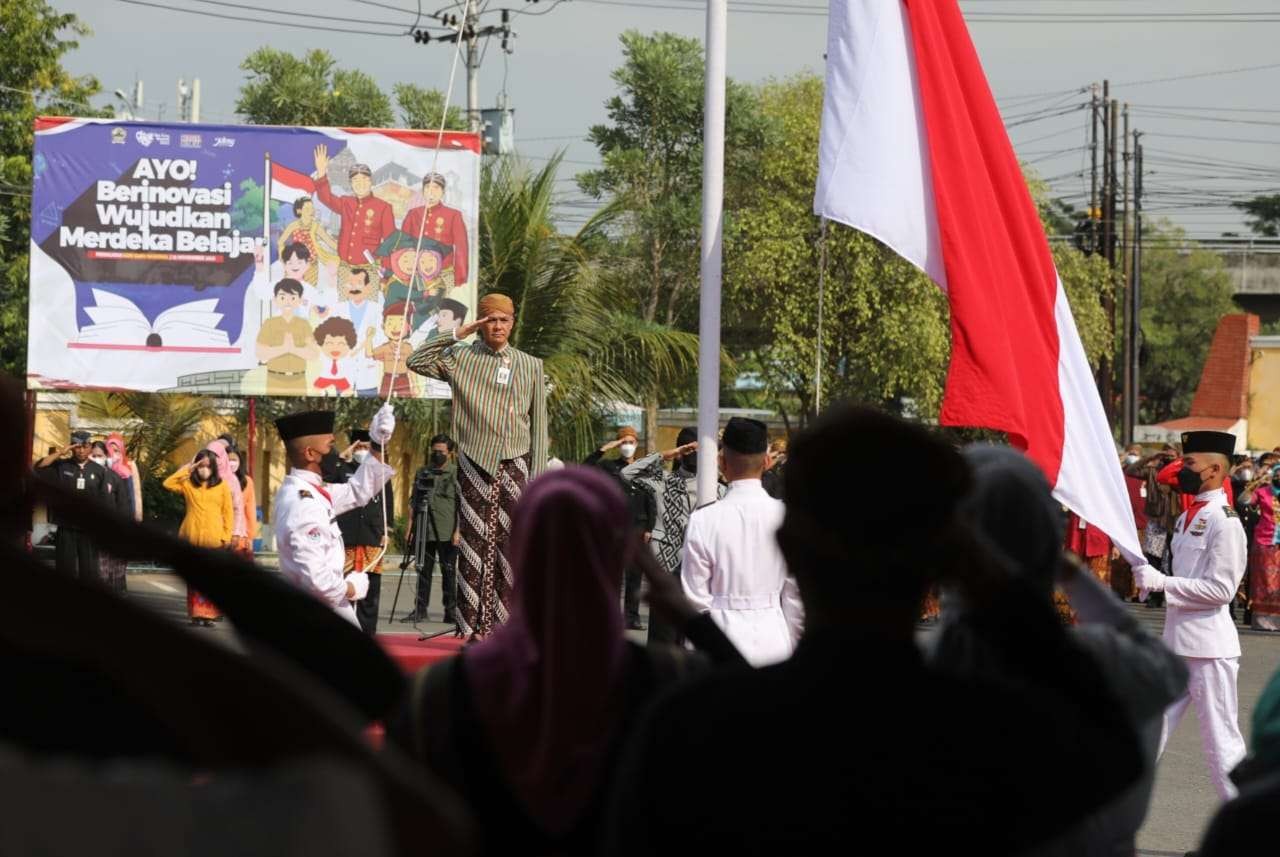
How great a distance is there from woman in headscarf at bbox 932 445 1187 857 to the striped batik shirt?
21.0 ft

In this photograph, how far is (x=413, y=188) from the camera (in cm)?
1964

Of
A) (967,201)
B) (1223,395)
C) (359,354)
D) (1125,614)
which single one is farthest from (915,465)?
(1223,395)

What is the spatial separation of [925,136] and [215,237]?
12.7m

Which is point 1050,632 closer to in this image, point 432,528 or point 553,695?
point 553,695

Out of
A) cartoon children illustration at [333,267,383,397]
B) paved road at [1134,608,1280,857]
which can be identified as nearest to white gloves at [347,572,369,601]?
paved road at [1134,608,1280,857]

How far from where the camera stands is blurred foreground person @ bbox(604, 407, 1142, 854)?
2.28m

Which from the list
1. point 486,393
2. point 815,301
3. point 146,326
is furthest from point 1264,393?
point 486,393

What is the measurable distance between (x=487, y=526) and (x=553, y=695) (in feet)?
22.6

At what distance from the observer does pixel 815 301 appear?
34.6 meters

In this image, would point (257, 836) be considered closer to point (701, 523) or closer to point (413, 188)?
point (701, 523)

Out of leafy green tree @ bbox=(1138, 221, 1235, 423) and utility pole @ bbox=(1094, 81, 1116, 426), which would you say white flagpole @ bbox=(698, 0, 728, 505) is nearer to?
utility pole @ bbox=(1094, 81, 1116, 426)

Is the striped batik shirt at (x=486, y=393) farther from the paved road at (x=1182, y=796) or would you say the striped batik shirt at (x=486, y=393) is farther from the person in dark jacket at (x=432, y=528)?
the person in dark jacket at (x=432, y=528)

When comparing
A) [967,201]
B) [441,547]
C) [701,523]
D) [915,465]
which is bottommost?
[441,547]

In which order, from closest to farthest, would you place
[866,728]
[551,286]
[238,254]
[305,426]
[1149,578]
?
[866,728] < [1149,578] < [305,426] < [238,254] < [551,286]
